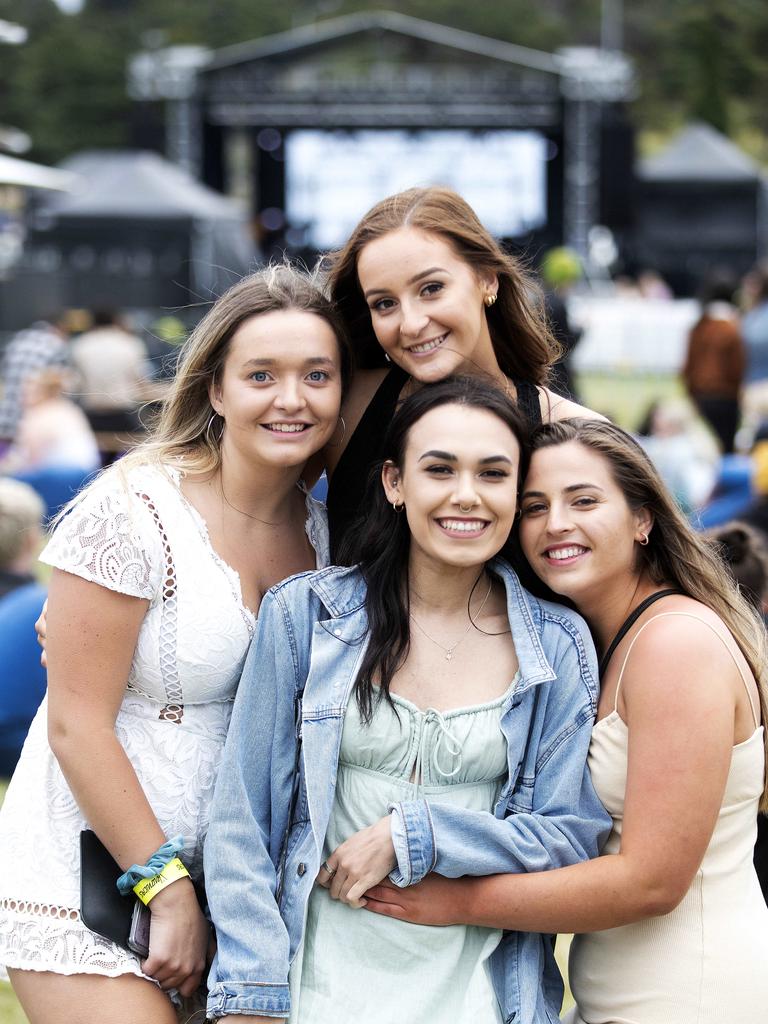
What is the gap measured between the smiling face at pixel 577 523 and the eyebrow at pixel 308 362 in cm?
46

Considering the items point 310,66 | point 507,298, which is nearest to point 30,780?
point 507,298

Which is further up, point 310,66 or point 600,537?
point 310,66

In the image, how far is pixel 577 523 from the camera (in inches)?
95.1

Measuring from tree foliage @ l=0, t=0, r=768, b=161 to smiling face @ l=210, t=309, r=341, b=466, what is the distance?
136ft

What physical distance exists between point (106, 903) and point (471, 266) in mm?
1526

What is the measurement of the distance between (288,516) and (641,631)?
0.79 meters

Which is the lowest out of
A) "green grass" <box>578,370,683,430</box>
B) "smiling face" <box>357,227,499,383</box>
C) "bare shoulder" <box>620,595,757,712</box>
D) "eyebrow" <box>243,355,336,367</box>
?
"green grass" <box>578,370,683,430</box>

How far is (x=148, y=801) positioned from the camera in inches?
95.8

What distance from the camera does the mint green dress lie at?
2.20m

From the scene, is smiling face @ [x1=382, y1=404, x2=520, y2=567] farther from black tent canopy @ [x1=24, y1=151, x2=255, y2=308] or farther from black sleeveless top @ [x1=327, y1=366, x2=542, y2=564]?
black tent canopy @ [x1=24, y1=151, x2=255, y2=308]

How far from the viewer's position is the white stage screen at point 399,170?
22.6 m

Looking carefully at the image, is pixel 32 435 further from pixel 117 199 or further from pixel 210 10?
pixel 210 10

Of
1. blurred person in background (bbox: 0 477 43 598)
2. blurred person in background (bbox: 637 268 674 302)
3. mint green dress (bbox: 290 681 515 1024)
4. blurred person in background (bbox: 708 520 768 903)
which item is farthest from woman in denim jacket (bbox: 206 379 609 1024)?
blurred person in background (bbox: 637 268 674 302)

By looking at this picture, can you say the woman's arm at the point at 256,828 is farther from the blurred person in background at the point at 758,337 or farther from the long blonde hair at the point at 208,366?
the blurred person in background at the point at 758,337
